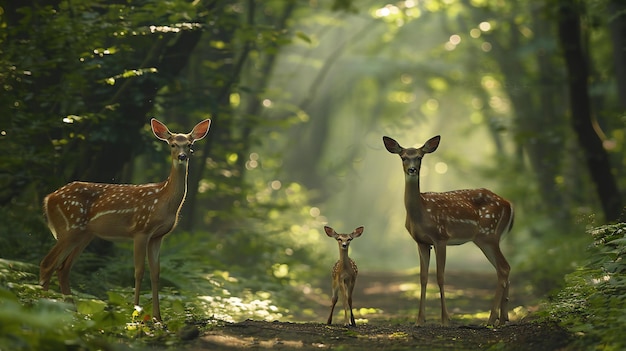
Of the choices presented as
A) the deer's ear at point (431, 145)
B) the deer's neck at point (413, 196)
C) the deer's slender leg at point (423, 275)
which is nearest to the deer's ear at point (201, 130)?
the deer's neck at point (413, 196)

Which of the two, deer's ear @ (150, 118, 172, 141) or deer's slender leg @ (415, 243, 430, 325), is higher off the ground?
deer's ear @ (150, 118, 172, 141)

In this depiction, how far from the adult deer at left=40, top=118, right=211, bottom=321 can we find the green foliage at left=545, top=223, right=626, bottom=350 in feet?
12.5

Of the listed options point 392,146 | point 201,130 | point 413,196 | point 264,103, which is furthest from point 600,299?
point 264,103

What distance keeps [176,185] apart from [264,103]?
9889 mm

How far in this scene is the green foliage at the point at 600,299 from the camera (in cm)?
616

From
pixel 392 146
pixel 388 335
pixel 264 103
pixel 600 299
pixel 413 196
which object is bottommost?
pixel 388 335

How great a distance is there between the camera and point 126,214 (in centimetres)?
804

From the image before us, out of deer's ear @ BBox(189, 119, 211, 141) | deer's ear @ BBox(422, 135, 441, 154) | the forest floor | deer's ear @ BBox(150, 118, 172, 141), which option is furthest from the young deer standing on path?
deer's ear @ BBox(150, 118, 172, 141)

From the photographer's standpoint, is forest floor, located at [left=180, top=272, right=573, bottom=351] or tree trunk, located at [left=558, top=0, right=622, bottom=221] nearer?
forest floor, located at [left=180, top=272, right=573, bottom=351]

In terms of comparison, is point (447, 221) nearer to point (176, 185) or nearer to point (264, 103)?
point (176, 185)

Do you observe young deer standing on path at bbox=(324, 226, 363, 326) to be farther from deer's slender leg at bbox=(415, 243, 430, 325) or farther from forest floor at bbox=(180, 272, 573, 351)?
deer's slender leg at bbox=(415, 243, 430, 325)

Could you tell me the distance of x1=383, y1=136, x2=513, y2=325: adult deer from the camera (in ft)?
28.5

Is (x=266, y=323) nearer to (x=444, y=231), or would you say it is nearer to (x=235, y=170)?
(x=444, y=231)

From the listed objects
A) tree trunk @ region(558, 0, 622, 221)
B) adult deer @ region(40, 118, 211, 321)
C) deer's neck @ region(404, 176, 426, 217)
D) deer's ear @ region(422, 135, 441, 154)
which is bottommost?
adult deer @ region(40, 118, 211, 321)
